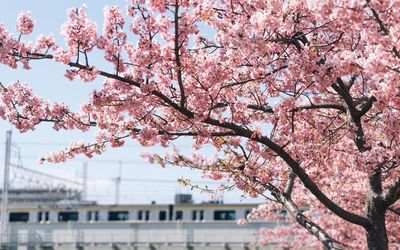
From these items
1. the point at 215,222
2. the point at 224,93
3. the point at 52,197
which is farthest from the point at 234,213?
the point at 224,93

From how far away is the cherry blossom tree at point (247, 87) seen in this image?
22.3 ft

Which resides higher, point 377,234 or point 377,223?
point 377,223

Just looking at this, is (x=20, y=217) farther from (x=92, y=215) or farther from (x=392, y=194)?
(x=392, y=194)

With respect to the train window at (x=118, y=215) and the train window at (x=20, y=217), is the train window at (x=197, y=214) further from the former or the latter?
the train window at (x=20, y=217)

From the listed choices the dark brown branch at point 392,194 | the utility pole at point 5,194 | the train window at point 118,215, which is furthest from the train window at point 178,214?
the dark brown branch at point 392,194

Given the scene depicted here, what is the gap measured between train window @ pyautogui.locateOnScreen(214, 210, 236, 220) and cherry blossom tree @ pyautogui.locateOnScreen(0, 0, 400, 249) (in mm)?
29886

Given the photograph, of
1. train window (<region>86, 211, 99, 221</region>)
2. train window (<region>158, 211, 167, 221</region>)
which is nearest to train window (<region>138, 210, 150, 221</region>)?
train window (<region>158, 211, 167, 221</region>)

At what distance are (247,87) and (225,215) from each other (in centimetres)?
3111

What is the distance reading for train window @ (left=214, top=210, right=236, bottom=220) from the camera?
39375 millimetres

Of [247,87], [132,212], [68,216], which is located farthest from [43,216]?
[247,87]

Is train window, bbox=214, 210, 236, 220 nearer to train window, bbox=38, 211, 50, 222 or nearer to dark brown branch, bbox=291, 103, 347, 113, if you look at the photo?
train window, bbox=38, 211, 50, 222

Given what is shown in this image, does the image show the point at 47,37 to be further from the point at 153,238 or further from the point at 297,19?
the point at 153,238

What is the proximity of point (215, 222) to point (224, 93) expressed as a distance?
27.4 metres

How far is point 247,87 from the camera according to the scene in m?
9.10
